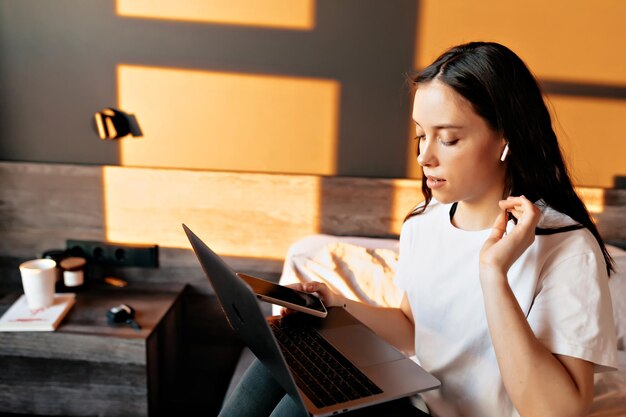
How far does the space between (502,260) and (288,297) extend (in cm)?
40

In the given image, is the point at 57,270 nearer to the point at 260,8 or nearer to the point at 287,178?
the point at 287,178

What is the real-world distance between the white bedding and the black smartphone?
1.25 feet

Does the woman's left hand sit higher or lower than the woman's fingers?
lower

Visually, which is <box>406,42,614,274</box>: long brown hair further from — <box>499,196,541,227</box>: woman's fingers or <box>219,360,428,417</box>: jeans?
<box>219,360,428,417</box>: jeans

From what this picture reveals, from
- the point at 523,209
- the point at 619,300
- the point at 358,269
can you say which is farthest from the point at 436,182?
the point at 619,300

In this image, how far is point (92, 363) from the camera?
174 centimetres

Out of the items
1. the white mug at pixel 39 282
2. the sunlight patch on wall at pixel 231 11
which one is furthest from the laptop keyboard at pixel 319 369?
the sunlight patch on wall at pixel 231 11

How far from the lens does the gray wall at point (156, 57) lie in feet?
6.21

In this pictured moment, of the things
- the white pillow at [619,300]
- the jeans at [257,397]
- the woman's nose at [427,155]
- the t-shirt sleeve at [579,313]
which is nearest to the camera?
the t-shirt sleeve at [579,313]

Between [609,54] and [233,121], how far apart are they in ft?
3.97

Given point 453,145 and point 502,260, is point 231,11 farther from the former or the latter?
point 502,260

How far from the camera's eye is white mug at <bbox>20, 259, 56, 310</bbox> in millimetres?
1658

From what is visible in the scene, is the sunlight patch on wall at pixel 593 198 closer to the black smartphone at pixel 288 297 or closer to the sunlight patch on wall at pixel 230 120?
the sunlight patch on wall at pixel 230 120

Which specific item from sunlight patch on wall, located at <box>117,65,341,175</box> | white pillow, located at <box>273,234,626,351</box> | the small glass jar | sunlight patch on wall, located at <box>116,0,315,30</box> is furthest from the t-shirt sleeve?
the small glass jar
